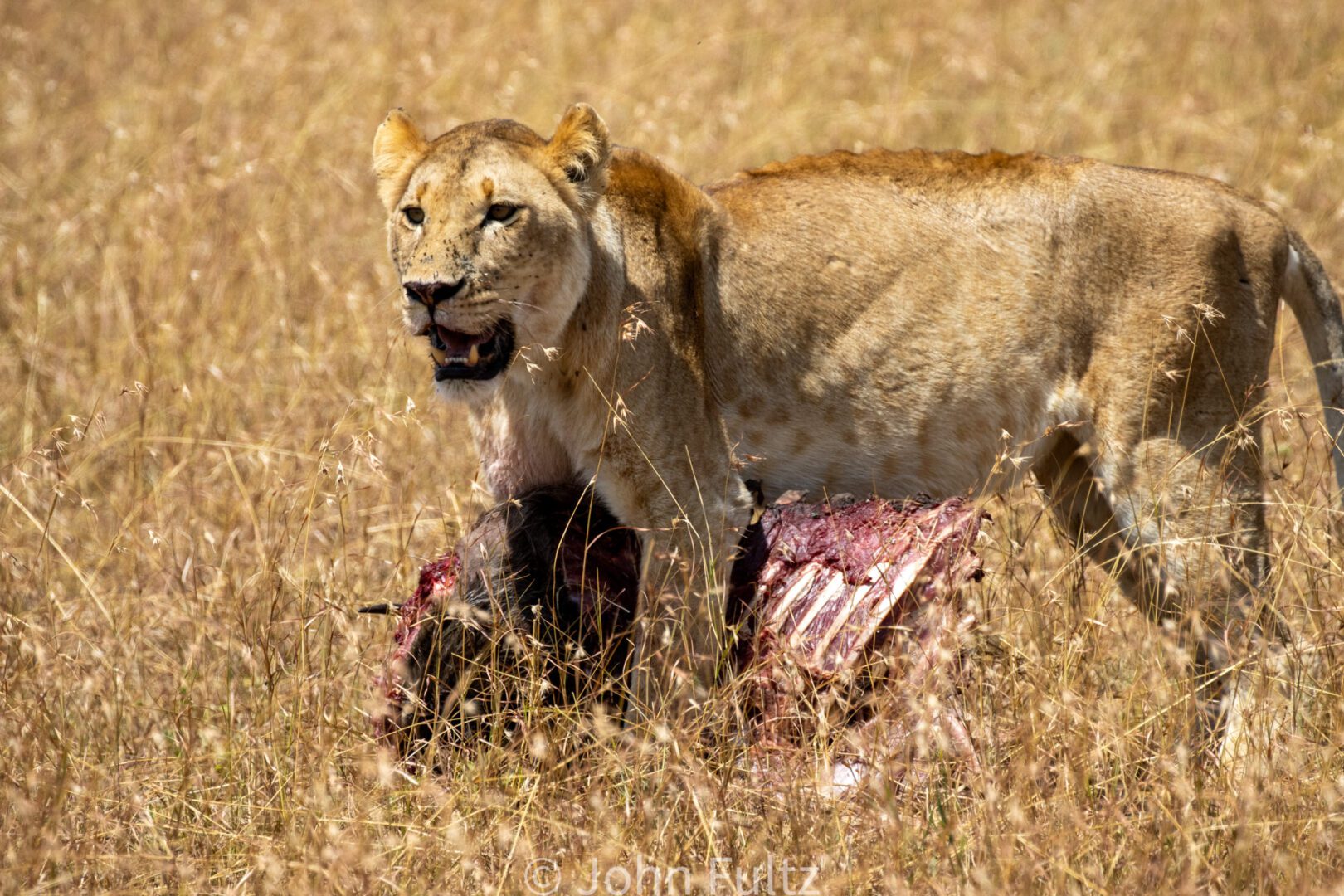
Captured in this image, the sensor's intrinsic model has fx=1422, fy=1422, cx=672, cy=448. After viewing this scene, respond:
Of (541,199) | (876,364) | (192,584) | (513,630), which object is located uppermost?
(541,199)

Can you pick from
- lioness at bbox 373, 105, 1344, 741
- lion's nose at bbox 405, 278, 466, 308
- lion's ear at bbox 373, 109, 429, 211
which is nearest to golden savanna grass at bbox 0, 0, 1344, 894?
lioness at bbox 373, 105, 1344, 741

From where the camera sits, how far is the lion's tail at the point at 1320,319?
14.3 ft

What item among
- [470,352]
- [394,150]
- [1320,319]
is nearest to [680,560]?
[470,352]

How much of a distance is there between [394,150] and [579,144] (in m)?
0.53

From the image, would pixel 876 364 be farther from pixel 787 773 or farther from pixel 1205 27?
pixel 1205 27

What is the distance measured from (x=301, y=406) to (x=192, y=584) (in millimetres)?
1250

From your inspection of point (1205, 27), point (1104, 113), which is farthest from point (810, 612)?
point (1205, 27)

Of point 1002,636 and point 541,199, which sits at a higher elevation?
point 541,199

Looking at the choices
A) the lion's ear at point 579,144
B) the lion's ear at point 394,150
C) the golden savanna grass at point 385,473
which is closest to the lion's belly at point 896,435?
the golden savanna grass at point 385,473

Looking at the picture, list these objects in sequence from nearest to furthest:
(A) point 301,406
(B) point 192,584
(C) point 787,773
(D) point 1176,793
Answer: (D) point 1176,793 < (C) point 787,773 < (B) point 192,584 < (A) point 301,406

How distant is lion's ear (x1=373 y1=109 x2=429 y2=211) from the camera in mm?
3820

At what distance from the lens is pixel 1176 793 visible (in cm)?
300

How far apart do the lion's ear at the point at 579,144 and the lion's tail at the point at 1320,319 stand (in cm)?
223

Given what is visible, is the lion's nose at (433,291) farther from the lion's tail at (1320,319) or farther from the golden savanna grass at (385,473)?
the lion's tail at (1320,319)
